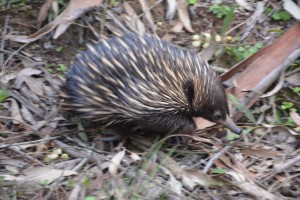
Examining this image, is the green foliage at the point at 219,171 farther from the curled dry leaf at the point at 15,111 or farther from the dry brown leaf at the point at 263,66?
the curled dry leaf at the point at 15,111

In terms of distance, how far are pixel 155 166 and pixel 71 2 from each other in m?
1.50

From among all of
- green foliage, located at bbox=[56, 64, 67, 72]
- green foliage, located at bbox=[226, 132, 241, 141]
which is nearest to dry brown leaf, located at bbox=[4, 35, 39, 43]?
green foliage, located at bbox=[56, 64, 67, 72]

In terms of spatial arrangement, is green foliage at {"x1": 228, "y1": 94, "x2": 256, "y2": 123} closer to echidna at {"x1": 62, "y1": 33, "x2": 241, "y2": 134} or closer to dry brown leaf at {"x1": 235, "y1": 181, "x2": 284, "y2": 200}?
echidna at {"x1": 62, "y1": 33, "x2": 241, "y2": 134}

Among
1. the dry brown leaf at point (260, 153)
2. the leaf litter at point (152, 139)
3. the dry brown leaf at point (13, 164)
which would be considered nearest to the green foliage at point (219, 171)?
the leaf litter at point (152, 139)

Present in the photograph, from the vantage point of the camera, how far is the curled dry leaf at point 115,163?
3.49 metres

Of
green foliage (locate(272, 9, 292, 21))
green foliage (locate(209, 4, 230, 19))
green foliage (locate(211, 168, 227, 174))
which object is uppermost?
green foliage (locate(209, 4, 230, 19))

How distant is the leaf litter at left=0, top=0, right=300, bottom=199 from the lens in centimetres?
347

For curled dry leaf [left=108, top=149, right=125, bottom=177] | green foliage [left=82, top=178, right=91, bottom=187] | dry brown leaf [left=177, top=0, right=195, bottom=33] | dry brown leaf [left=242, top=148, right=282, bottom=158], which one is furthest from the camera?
dry brown leaf [left=177, top=0, right=195, bottom=33]

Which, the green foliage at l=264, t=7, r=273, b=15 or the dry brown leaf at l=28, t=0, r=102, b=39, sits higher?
the dry brown leaf at l=28, t=0, r=102, b=39

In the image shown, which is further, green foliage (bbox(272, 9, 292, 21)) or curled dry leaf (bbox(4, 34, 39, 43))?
green foliage (bbox(272, 9, 292, 21))

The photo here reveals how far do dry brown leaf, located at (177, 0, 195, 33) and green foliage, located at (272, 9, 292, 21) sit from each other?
2.01 feet

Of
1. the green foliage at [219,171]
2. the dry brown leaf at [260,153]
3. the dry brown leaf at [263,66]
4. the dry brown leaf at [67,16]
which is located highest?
the dry brown leaf at [67,16]

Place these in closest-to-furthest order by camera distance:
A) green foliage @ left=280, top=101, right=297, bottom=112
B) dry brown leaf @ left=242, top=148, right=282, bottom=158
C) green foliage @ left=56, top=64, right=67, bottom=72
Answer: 1. dry brown leaf @ left=242, top=148, right=282, bottom=158
2. green foliage @ left=280, top=101, right=297, bottom=112
3. green foliage @ left=56, top=64, right=67, bottom=72

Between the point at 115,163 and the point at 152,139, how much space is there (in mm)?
430
